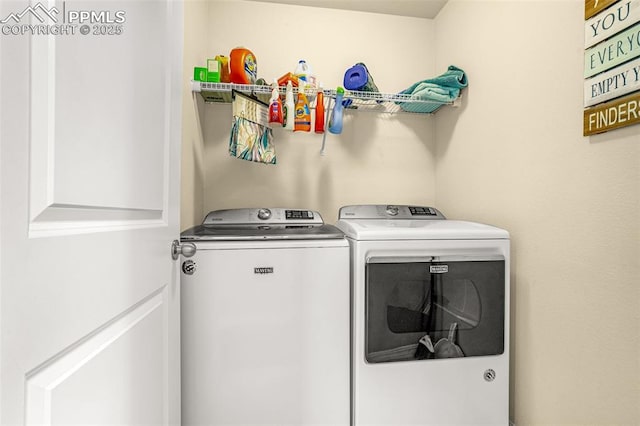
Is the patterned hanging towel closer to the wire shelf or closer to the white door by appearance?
the wire shelf

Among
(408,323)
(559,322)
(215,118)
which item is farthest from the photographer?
(215,118)

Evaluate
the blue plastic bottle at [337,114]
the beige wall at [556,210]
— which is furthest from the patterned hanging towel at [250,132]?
the beige wall at [556,210]

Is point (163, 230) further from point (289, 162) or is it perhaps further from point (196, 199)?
point (289, 162)

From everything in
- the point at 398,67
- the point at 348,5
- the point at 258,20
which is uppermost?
the point at 348,5

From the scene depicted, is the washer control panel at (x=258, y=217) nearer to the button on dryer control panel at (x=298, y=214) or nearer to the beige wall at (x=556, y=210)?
the button on dryer control panel at (x=298, y=214)

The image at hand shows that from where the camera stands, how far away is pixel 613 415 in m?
0.99

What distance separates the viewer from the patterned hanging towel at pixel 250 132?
1521 millimetres

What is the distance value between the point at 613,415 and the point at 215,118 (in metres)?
2.23

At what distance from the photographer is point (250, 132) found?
1.58 m

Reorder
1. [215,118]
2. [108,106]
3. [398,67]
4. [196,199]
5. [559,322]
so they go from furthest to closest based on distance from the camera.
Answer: [398,67], [215,118], [196,199], [559,322], [108,106]

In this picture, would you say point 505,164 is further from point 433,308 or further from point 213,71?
point 213,71

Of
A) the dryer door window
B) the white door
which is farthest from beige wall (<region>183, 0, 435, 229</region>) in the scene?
the white door

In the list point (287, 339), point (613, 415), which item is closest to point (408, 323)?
point (287, 339)

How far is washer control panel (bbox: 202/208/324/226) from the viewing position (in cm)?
171
